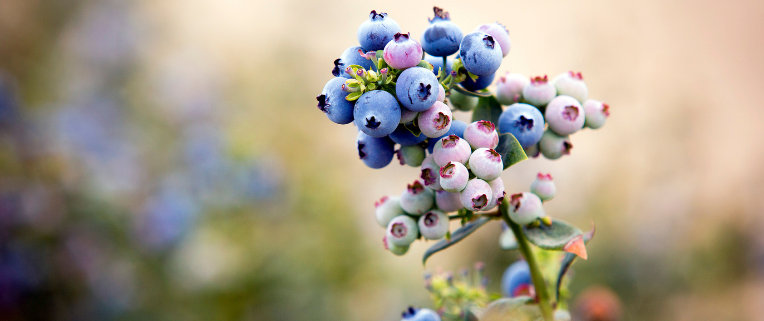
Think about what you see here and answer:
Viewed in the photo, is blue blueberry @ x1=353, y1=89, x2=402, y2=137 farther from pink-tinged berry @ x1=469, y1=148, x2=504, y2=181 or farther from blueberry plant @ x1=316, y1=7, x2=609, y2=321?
pink-tinged berry @ x1=469, y1=148, x2=504, y2=181

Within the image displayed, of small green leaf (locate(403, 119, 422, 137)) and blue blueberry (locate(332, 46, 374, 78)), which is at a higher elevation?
blue blueberry (locate(332, 46, 374, 78))

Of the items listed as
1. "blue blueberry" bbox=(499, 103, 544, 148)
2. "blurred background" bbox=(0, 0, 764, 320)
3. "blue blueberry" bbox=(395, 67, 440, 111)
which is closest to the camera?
"blue blueberry" bbox=(395, 67, 440, 111)

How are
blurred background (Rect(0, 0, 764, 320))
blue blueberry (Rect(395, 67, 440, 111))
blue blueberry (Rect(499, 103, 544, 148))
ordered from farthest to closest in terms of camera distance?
blurred background (Rect(0, 0, 764, 320)) < blue blueberry (Rect(499, 103, 544, 148)) < blue blueberry (Rect(395, 67, 440, 111))

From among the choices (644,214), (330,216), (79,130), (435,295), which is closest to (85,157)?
(79,130)

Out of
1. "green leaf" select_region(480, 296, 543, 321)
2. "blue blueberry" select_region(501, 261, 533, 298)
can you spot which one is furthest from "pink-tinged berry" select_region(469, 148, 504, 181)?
"blue blueberry" select_region(501, 261, 533, 298)

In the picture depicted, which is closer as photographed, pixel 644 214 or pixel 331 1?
pixel 644 214

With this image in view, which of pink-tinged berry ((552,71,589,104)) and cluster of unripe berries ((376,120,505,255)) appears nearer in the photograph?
cluster of unripe berries ((376,120,505,255))

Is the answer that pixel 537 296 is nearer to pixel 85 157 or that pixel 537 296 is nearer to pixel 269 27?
pixel 85 157

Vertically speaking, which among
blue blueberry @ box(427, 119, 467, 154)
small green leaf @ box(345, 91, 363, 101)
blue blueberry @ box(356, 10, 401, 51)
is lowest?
blue blueberry @ box(427, 119, 467, 154)
